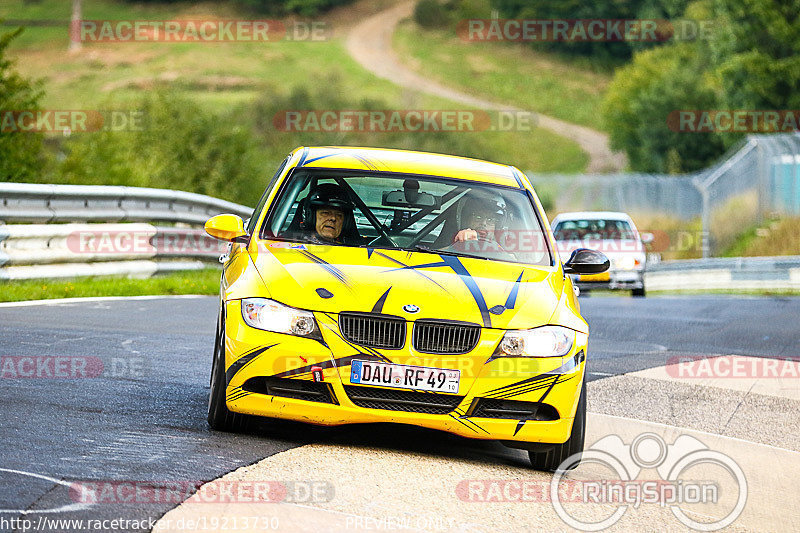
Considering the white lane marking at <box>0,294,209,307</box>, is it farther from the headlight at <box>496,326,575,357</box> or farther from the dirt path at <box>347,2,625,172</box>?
the dirt path at <box>347,2,625,172</box>

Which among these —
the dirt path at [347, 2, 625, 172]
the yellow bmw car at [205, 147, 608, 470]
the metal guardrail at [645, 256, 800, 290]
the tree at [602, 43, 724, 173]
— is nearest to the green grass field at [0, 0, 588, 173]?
the dirt path at [347, 2, 625, 172]

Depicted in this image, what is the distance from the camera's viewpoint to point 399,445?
7227 mm

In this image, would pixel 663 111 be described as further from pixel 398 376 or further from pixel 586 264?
pixel 398 376

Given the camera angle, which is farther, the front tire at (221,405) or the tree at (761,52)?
the tree at (761,52)

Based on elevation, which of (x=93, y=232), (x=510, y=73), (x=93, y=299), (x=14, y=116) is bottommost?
(x=93, y=299)

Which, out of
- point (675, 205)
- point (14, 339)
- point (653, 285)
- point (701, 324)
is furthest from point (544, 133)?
point (14, 339)

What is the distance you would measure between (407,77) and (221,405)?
11830cm

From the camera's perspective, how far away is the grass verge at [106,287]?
1450cm

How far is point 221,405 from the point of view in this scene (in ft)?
22.7

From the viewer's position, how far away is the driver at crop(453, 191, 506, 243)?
26.4ft

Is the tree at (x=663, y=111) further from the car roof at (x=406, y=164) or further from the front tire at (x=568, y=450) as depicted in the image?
the front tire at (x=568, y=450)

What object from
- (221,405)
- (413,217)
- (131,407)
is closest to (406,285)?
(221,405)

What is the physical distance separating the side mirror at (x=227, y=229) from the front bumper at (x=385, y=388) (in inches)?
41.8

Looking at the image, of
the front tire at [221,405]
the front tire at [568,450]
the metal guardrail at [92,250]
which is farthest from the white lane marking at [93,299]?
the front tire at [568,450]
